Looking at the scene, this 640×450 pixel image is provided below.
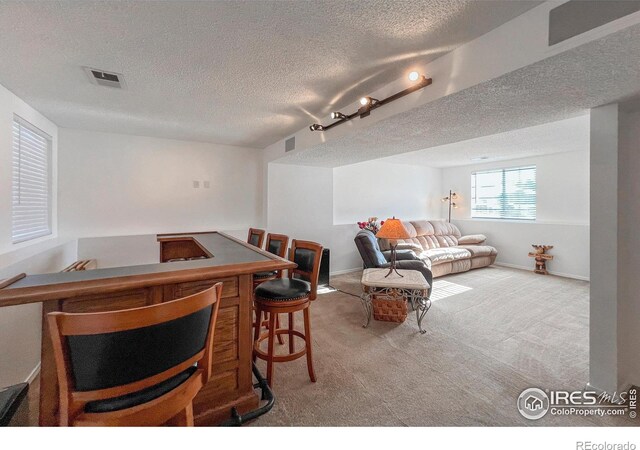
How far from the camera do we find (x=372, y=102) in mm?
2314

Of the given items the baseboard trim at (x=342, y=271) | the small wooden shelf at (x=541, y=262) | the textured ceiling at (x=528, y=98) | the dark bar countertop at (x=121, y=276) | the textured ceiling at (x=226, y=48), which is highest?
the textured ceiling at (x=226, y=48)

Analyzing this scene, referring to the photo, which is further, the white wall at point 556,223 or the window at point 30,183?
the white wall at point 556,223

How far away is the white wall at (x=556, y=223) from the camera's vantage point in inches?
193

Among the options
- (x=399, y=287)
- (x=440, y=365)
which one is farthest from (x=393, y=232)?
(x=440, y=365)

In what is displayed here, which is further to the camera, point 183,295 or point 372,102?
point 372,102

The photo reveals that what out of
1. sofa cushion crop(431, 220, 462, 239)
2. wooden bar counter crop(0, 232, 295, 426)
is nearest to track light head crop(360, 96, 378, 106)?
wooden bar counter crop(0, 232, 295, 426)

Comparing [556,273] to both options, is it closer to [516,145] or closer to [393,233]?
[516,145]

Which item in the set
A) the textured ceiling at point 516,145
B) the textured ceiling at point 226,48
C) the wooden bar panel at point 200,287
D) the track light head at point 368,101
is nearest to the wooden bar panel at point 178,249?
the textured ceiling at point 226,48

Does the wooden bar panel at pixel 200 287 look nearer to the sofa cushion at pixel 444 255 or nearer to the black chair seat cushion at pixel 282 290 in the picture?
the black chair seat cushion at pixel 282 290

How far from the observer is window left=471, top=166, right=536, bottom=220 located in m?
5.73

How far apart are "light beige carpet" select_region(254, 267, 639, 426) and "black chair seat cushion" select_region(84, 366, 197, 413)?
2.85 feet

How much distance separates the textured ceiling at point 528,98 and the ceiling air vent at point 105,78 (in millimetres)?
2109

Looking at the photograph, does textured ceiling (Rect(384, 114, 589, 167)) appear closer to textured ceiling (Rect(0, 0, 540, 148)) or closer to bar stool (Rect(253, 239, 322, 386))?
textured ceiling (Rect(0, 0, 540, 148))

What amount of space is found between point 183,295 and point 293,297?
2.31ft
